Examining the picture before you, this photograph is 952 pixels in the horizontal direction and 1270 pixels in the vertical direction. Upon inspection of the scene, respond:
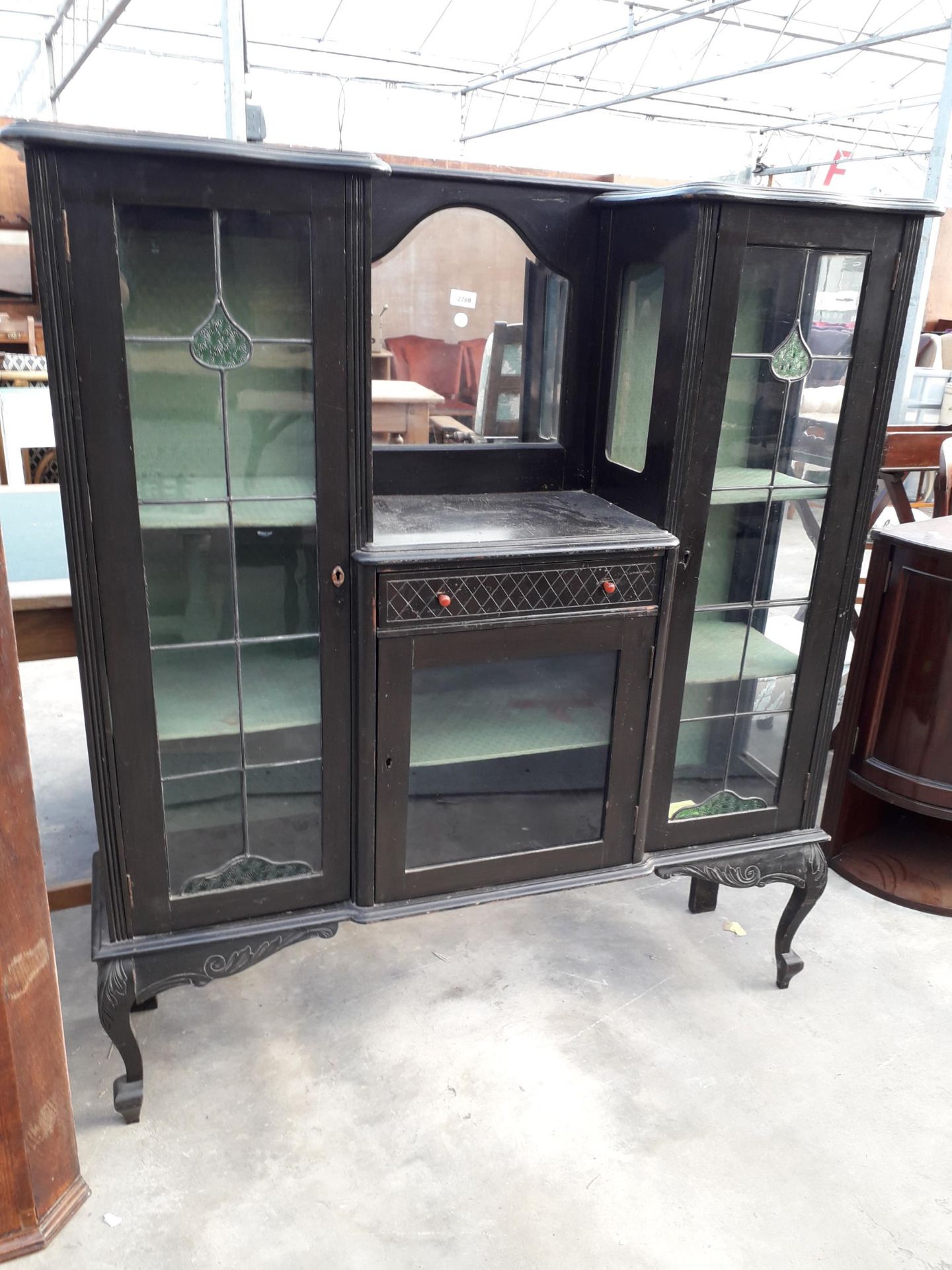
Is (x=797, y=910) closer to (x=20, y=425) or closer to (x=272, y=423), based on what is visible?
(x=272, y=423)

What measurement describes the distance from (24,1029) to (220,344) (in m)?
1.06

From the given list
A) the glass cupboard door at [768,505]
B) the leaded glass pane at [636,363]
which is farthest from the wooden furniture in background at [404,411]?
the glass cupboard door at [768,505]

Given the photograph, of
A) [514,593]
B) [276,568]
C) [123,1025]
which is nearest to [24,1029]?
[123,1025]

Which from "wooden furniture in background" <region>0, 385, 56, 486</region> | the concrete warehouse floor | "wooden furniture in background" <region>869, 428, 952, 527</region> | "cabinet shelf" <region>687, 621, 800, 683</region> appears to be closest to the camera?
the concrete warehouse floor

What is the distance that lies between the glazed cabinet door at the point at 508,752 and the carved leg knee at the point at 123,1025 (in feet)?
1.45

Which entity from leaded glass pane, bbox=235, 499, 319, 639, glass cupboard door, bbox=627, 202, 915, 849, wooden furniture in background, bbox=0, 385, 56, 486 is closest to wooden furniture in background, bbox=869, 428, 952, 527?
glass cupboard door, bbox=627, 202, 915, 849

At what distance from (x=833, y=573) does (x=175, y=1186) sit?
1.61 metres

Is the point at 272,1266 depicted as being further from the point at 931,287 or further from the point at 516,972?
the point at 931,287

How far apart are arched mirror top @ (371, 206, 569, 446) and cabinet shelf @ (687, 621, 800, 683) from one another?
530mm

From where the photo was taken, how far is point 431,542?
1.55m

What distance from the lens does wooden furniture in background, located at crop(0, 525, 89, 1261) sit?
4.41 ft

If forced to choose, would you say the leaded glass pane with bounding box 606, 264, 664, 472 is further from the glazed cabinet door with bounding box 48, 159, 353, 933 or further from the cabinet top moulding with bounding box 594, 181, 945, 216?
the glazed cabinet door with bounding box 48, 159, 353, 933

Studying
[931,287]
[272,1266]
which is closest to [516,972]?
[272,1266]

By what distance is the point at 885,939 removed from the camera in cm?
229
